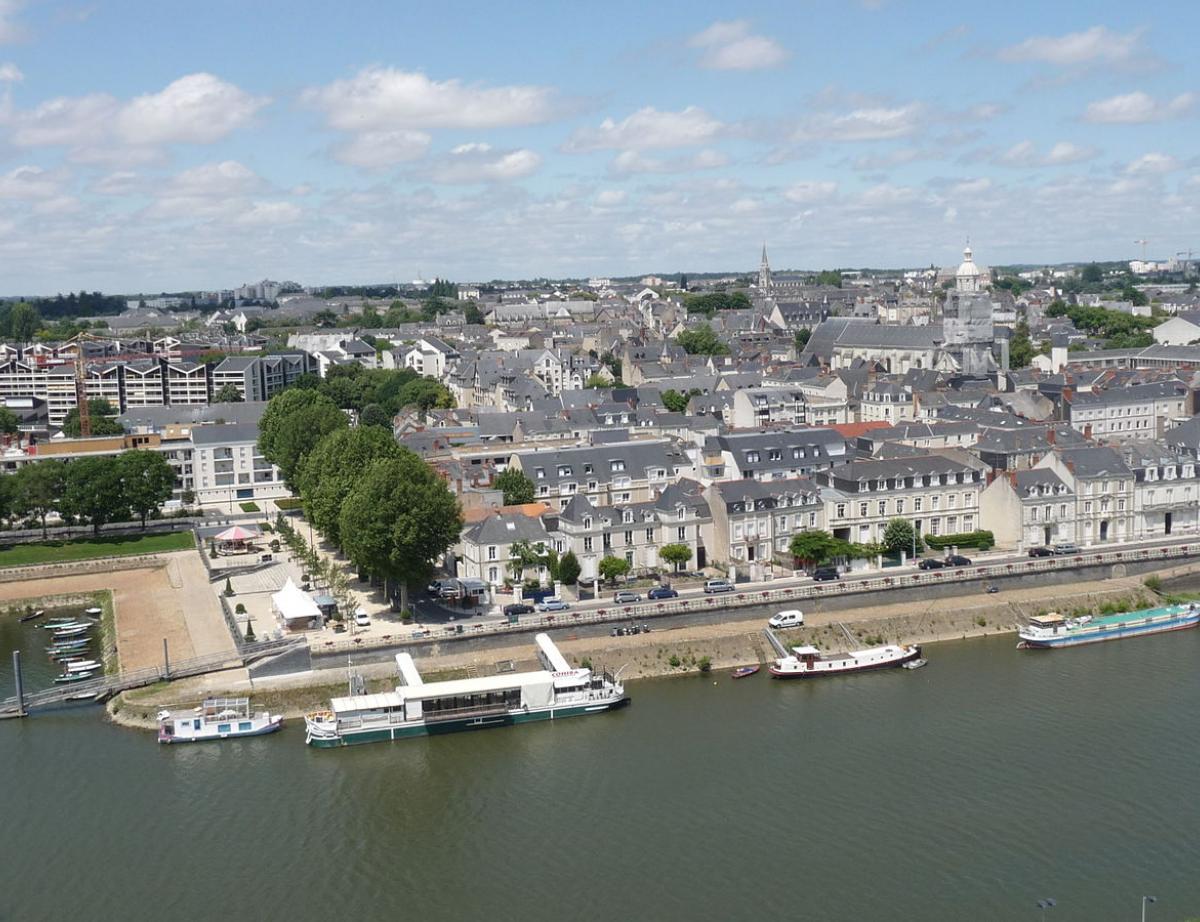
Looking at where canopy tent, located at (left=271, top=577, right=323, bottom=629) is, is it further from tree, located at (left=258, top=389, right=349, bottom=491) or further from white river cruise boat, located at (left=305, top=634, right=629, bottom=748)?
tree, located at (left=258, top=389, right=349, bottom=491)

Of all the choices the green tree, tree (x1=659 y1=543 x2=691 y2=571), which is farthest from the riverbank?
the green tree

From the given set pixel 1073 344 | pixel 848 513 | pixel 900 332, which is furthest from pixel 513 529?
pixel 1073 344

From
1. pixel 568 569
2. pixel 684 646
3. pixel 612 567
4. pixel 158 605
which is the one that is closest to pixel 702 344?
pixel 612 567

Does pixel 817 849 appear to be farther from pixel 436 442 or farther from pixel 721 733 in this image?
pixel 436 442

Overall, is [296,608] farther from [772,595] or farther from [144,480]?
[144,480]

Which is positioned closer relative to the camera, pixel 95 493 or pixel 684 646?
pixel 684 646
